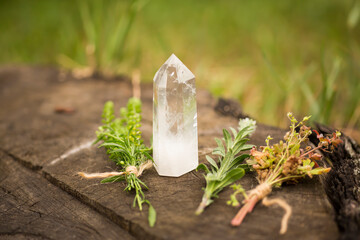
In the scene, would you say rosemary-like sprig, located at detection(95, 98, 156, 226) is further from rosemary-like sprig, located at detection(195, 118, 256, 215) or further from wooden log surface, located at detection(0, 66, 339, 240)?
rosemary-like sprig, located at detection(195, 118, 256, 215)

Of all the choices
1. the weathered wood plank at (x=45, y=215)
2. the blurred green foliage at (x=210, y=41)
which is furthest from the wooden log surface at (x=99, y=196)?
the blurred green foliage at (x=210, y=41)

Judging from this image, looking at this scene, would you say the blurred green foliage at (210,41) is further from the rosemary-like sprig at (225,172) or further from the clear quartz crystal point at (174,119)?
the clear quartz crystal point at (174,119)

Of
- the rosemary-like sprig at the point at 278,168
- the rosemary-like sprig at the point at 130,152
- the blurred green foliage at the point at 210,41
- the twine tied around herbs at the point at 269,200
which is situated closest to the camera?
the twine tied around herbs at the point at 269,200

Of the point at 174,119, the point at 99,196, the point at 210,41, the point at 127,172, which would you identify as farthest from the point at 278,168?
the point at 210,41

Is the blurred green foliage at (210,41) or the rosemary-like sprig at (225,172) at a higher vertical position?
the blurred green foliage at (210,41)

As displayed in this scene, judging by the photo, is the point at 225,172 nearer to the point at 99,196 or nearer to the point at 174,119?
the point at 174,119

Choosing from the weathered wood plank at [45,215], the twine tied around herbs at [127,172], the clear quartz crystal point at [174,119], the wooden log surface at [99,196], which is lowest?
the weathered wood plank at [45,215]

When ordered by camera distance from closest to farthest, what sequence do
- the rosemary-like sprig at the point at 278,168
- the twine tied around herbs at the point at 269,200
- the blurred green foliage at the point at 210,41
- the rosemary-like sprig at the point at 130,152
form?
1. the twine tied around herbs at the point at 269,200
2. the rosemary-like sprig at the point at 278,168
3. the rosemary-like sprig at the point at 130,152
4. the blurred green foliage at the point at 210,41
